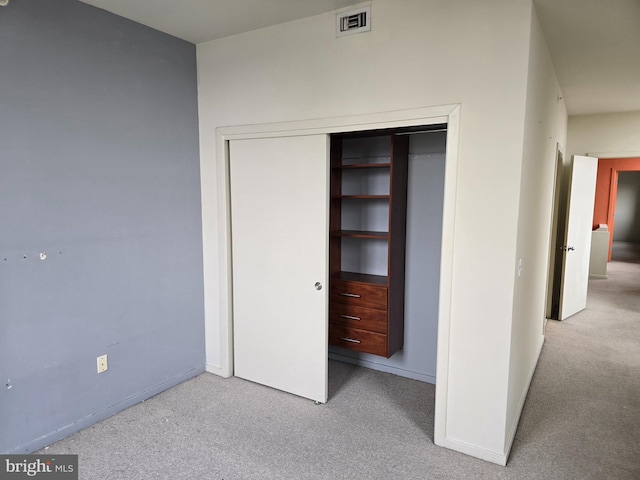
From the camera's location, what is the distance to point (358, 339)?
3.31 m

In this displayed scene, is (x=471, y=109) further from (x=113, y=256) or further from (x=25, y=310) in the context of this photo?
(x=25, y=310)

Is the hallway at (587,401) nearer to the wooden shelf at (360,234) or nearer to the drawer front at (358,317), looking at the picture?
the drawer front at (358,317)

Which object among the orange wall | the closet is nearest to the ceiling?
the closet

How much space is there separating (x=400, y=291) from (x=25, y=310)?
2589 mm

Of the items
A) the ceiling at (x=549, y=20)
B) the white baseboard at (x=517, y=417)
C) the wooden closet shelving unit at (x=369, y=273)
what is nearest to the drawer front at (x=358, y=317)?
the wooden closet shelving unit at (x=369, y=273)

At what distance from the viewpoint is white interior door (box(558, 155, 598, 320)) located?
4.93 metres

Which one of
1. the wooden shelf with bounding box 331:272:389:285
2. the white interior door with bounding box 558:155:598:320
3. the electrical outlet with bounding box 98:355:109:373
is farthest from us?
the white interior door with bounding box 558:155:598:320

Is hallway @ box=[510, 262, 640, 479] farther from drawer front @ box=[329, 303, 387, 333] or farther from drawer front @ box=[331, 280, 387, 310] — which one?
drawer front @ box=[331, 280, 387, 310]

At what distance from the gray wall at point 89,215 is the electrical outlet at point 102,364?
0.14 ft

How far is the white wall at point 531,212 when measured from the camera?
2332 mm

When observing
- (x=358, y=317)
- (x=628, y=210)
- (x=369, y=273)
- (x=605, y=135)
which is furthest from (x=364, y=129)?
(x=628, y=210)

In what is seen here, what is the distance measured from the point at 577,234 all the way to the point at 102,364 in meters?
5.37

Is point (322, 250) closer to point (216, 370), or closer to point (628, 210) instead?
point (216, 370)

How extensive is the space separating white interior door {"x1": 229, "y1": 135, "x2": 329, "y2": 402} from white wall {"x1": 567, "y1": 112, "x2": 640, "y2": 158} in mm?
4371
